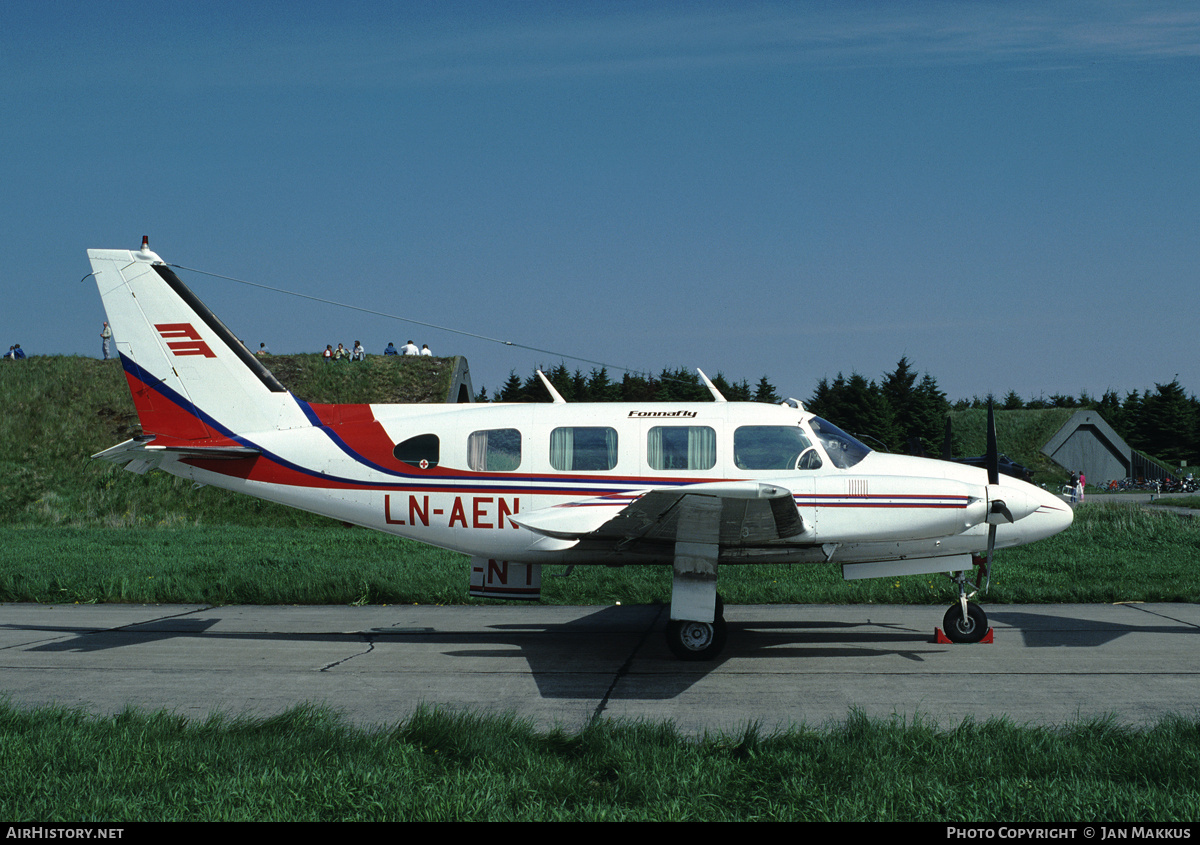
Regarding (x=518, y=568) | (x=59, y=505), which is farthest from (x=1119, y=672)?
(x=59, y=505)

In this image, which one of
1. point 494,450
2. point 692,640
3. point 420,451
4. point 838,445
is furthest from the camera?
point 420,451

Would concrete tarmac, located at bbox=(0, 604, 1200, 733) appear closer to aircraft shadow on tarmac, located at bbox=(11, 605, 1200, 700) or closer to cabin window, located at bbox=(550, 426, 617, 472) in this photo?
aircraft shadow on tarmac, located at bbox=(11, 605, 1200, 700)

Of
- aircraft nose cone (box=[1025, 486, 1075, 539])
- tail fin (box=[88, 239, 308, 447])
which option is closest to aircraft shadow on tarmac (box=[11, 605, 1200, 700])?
aircraft nose cone (box=[1025, 486, 1075, 539])

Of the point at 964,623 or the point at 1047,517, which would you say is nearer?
the point at 1047,517

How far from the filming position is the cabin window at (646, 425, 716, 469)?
10031 mm

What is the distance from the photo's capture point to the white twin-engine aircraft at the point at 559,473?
943cm

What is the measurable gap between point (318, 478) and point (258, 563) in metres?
6.66

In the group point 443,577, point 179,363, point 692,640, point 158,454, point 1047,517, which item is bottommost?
point 692,640

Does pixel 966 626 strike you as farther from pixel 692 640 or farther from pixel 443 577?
pixel 443 577

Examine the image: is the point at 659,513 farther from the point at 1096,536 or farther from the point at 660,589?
the point at 1096,536

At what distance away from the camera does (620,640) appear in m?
10.5

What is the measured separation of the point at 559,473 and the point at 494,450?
0.85m

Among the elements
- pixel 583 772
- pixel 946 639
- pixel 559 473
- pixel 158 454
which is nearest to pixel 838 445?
pixel 946 639
